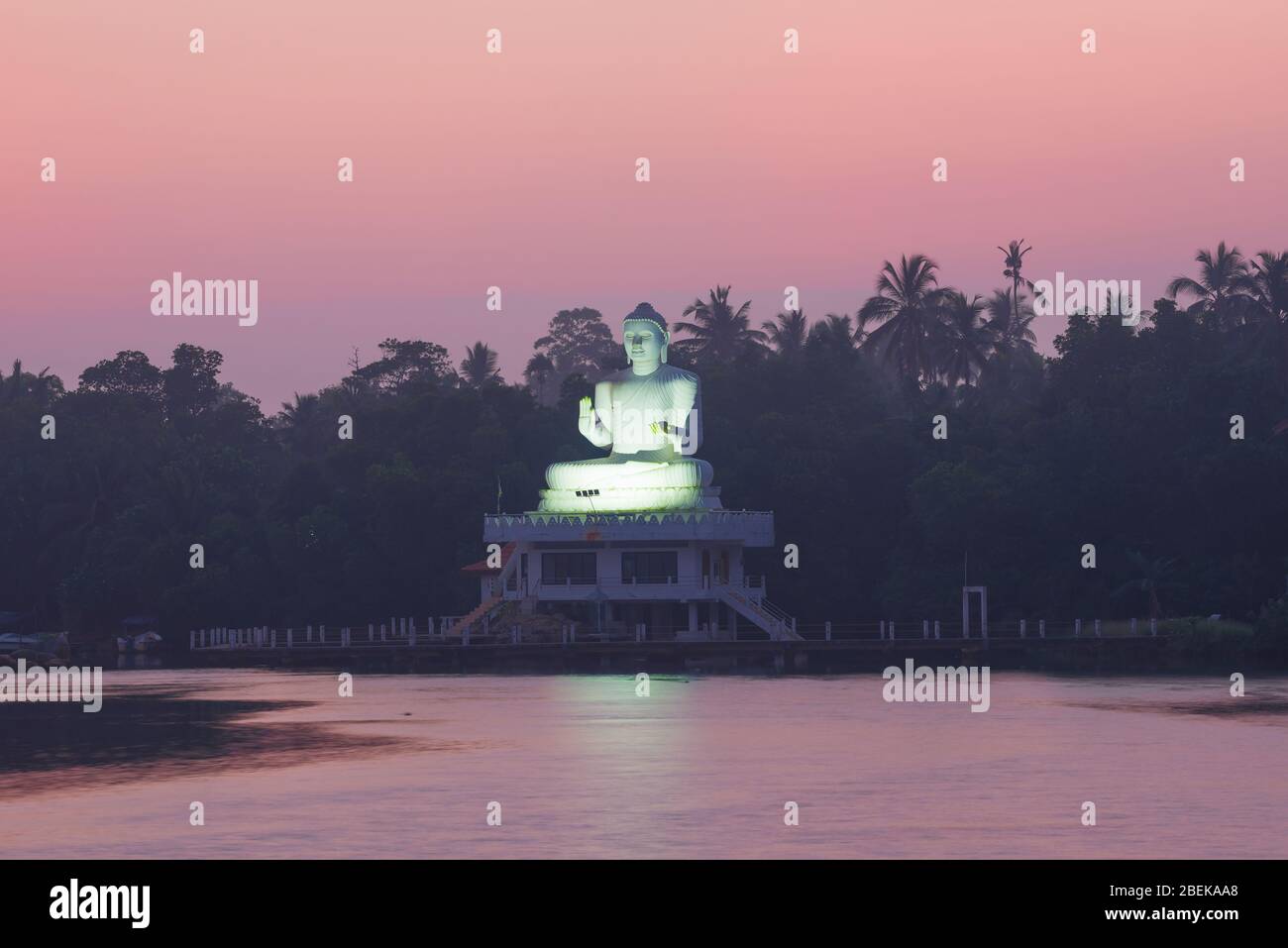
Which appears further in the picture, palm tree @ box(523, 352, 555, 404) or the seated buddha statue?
palm tree @ box(523, 352, 555, 404)

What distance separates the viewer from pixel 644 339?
91.4 m

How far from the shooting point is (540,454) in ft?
344

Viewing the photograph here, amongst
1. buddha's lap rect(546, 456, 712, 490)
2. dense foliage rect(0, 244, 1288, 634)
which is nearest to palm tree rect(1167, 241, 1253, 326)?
dense foliage rect(0, 244, 1288, 634)

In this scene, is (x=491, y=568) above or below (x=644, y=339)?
below

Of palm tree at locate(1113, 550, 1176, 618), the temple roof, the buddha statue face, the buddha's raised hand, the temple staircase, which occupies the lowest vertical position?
the temple staircase

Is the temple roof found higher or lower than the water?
higher

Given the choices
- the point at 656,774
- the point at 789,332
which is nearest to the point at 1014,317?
the point at 789,332

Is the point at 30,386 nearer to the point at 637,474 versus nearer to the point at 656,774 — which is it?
the point at 637,474

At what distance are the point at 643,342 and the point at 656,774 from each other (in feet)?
Result: 159

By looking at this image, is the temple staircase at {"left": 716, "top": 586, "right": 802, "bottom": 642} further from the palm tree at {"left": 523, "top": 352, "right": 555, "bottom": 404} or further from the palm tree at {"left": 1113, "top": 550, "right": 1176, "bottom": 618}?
the palm tree at {"left": 523, "top": 352, "right": 555, "bottom": 404}

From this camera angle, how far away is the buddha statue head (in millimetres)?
91438

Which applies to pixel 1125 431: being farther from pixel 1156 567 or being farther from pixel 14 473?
pixel 14 473
